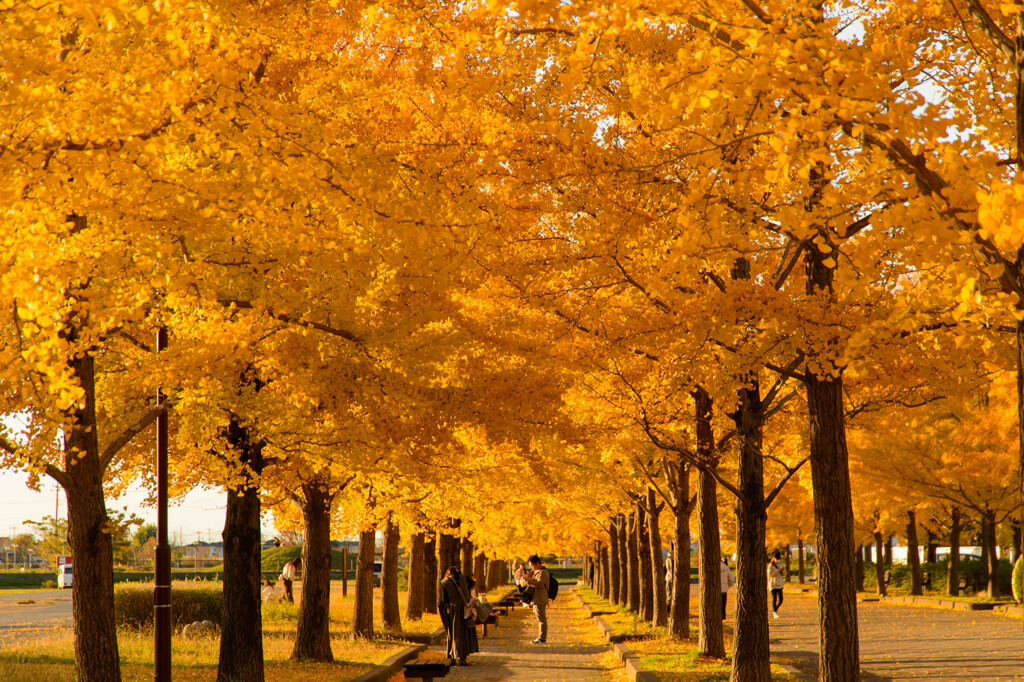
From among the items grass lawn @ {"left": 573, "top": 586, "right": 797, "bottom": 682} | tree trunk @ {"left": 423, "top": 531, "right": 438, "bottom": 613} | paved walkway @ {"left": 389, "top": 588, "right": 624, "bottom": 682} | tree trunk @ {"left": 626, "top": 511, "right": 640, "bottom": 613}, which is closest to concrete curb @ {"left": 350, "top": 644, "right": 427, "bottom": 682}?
paved walkway @ {"left": 389, "top": 588, "right": 624, "bottom": 682}

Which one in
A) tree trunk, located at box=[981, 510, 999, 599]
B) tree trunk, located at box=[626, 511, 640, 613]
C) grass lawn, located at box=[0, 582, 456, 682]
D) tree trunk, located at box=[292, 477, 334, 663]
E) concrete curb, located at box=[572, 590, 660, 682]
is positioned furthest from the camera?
tree trunk, located at box=[981, 510, 999, 599]

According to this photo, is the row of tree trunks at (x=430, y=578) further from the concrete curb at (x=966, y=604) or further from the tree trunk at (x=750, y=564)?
the tree trunk at (x=750, y=564)

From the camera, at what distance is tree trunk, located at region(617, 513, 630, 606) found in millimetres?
32812

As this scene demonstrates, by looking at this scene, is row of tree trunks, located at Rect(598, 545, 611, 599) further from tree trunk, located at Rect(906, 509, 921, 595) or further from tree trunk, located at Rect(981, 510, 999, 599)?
tree trunk, located at Rect(981, 510, 999, 599)

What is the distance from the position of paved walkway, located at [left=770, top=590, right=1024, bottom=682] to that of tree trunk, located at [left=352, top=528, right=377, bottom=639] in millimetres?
7763

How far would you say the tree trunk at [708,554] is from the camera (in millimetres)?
15000

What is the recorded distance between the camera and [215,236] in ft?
31.6

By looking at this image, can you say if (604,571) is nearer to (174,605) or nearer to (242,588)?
(174,605)

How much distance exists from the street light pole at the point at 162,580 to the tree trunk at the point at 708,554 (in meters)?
8.17

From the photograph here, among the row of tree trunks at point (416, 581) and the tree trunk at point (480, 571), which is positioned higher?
the row of tree trunks at point (416, 581)

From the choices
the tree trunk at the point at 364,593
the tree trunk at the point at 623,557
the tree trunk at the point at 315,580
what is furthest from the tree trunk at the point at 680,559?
the tree trunk at the point at 623,557

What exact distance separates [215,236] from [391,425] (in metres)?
4.27

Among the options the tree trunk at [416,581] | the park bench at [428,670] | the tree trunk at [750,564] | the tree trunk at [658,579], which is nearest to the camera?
the tree trunk at [750,564]

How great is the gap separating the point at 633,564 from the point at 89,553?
2175cm
